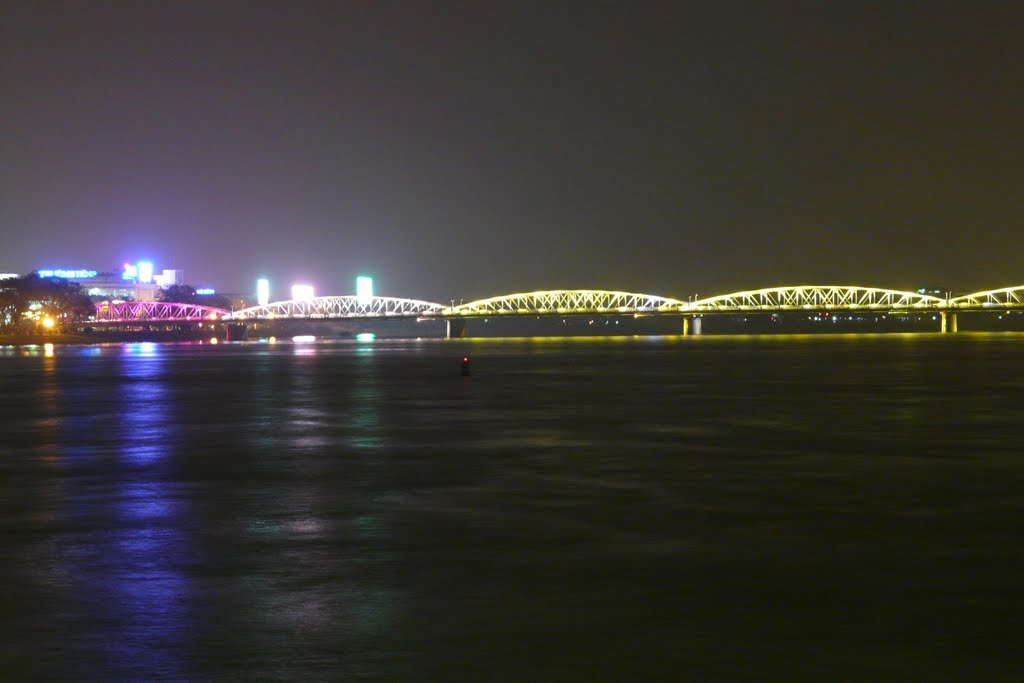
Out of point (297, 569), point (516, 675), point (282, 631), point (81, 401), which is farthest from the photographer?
point (81, 401)

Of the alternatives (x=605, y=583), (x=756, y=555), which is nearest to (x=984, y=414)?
(x=756, y=555)

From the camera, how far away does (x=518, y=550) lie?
14.9 m

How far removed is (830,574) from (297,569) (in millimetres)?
5552

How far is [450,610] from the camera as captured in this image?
38.6ft

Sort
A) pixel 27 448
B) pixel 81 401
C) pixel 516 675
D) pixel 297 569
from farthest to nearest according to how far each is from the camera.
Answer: pixel 81 401, pixel 27 448, pixel 297 569, pixel 516 675

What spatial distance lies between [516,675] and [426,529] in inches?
271

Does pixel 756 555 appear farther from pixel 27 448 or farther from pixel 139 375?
pixel 139 375

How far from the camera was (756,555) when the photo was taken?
14398 millimetres

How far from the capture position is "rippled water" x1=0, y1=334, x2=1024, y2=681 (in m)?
10.3

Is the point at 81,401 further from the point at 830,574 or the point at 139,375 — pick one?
the point at 830,574

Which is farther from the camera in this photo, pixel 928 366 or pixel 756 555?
pixel 928 366

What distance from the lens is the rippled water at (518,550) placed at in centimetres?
1032

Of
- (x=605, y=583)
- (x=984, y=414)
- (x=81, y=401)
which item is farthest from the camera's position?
(x=81, y=401)

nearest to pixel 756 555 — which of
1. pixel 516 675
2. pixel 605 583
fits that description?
pixel 605 583
